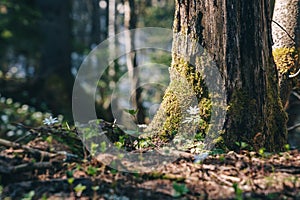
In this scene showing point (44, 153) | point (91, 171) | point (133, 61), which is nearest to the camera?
point (91, 171)

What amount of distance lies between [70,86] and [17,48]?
4.65 m

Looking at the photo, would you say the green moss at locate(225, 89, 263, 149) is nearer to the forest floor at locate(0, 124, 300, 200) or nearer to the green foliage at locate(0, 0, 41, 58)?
the forest floor at locate(0, 124, 300, 200)

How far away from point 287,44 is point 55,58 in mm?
8368

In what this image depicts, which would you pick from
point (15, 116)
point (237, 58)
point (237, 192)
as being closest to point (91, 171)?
point (237, 192)

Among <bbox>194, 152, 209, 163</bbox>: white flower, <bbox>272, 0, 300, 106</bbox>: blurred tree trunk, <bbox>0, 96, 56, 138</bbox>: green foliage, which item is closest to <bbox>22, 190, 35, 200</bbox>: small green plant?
<bbox>194, 152, 209, 163</bbox>: white flower

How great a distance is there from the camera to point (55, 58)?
1195 cm

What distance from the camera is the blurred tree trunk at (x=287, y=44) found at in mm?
4625

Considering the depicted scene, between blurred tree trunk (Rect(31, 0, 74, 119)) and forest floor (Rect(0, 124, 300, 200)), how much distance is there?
808 centimetres

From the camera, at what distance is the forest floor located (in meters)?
2.74

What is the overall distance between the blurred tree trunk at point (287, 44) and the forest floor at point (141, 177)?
150 cm

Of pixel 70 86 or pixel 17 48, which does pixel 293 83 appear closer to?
pixel 70 86

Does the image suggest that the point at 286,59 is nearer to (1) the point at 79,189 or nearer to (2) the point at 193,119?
(2) the point at 193,119

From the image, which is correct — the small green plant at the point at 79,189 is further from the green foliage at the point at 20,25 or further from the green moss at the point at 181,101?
the green foliage at the point at 20,25

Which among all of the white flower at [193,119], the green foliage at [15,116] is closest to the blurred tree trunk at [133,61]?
the green foliage at [15,116]
